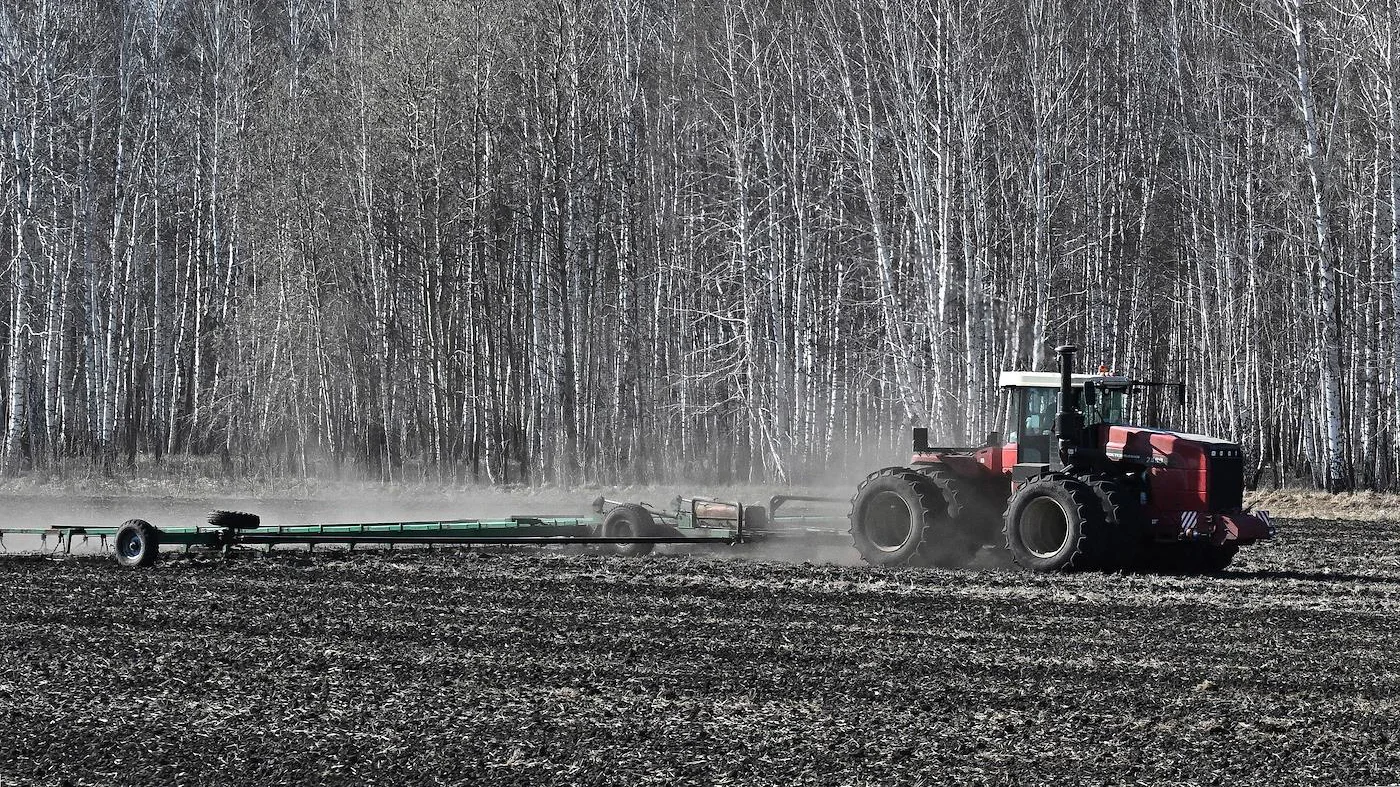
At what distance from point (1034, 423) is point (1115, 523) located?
1383mm

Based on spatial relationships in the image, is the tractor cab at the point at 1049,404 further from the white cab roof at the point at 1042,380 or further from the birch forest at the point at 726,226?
the birch forest at the point at 726,226

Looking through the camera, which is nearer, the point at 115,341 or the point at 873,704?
the point at 873,704

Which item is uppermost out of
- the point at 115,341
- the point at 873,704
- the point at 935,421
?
the point at 115,341

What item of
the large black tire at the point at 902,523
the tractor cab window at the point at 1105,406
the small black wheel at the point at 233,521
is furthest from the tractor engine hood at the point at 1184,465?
the small black wheel at the point at 233,521

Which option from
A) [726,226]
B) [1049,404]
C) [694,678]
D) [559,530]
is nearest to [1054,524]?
[1049,404]

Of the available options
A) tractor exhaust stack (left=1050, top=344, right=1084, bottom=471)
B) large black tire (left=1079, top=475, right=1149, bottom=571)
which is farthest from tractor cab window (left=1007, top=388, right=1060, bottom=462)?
large black tire (left=1079, top=475, right=1149, bottom=571)

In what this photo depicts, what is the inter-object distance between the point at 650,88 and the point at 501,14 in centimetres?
470

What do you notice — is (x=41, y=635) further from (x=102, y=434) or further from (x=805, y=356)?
(x=102, y=434)

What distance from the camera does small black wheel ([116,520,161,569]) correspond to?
1418 cm

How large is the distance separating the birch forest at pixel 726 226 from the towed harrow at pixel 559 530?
1090cm

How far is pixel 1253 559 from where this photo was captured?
15852 millimetres

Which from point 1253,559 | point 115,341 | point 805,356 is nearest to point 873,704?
point 1253,559

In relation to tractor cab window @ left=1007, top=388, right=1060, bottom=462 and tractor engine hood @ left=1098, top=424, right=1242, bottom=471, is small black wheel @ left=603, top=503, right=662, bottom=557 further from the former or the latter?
tractor engine hood @ left=1098, top=424, right=1242, bottom=471

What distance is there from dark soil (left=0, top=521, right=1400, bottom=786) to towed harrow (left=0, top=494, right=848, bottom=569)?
877 millimetres
